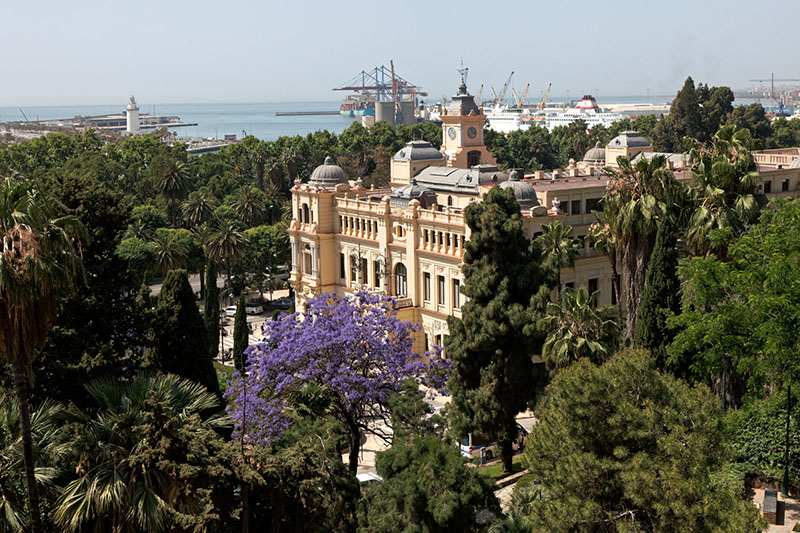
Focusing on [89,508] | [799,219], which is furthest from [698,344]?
[89,508]

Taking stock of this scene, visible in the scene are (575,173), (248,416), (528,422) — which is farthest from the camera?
(575,173)

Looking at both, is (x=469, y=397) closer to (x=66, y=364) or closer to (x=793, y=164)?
(x=66, y=364)

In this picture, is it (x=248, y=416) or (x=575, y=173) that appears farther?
(x=575, y=173)

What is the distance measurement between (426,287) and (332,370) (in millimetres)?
23317

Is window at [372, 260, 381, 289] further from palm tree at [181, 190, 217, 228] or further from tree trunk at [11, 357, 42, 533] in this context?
tree trunk at [11, 357, 42, 533]

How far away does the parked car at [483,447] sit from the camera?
41344 mm

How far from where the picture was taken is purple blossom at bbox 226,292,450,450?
33969 millimetres

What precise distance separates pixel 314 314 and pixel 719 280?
1593 cm

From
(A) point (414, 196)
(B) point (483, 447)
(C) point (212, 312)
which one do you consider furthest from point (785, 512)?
(C) point (212, 312)

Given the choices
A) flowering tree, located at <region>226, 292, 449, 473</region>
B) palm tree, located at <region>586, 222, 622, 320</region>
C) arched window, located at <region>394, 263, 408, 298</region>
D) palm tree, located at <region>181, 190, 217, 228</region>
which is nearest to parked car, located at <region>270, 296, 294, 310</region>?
palm tree, located at <region>181, 190, 217, 228</region>

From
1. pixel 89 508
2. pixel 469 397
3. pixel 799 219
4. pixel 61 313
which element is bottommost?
pixel 469 397

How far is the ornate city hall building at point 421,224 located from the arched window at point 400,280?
0.21 ft

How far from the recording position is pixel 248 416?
33938mm

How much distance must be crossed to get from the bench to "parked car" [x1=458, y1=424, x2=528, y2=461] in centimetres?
1361
